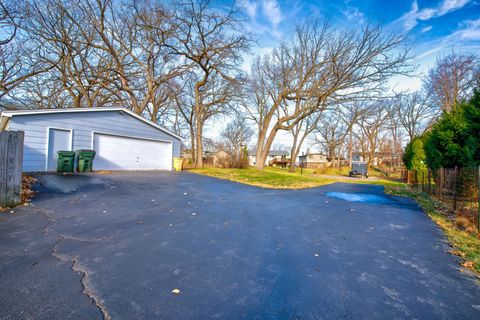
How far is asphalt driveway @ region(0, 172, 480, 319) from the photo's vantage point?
1.83 m

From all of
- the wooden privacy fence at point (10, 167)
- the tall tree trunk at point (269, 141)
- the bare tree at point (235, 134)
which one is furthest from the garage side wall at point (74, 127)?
the bare tree at point (235, 134)

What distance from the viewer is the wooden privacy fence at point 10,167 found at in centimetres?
436

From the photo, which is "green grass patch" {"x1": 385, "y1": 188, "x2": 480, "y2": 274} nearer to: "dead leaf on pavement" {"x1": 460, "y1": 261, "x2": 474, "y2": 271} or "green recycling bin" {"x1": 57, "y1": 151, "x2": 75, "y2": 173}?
"dead leaf on pavement" {"x1": 460, "y1": 261, "x2": 474, "y2": 271}

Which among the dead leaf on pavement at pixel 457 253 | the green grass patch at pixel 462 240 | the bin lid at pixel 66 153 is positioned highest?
the bin lid at pixel 66 153

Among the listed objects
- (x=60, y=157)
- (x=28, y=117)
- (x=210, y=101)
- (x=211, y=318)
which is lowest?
(x=211, y=318)

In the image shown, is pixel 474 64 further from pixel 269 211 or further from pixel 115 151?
pixel 115 151

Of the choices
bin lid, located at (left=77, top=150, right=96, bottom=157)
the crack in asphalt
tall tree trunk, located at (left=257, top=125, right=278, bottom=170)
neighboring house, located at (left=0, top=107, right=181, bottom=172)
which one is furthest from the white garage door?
the crack in asphalt

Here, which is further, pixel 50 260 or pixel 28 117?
pixel 28 117

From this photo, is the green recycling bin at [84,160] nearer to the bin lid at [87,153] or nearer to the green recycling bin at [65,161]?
the bin lid at [87,153]

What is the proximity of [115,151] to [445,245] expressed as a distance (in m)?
13.5

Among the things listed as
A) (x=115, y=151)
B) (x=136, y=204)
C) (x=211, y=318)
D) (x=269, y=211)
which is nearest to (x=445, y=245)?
(x=269, y=211)

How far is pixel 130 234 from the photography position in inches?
134

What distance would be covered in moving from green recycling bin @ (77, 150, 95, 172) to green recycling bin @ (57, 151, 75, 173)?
0.87 ft

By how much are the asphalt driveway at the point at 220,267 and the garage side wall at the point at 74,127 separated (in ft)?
20.8
